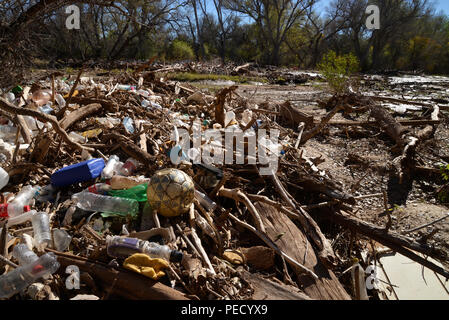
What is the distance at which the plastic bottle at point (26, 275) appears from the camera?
147cm

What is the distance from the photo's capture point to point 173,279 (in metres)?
1.60

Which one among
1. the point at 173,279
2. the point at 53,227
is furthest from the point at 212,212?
the point at 53,227

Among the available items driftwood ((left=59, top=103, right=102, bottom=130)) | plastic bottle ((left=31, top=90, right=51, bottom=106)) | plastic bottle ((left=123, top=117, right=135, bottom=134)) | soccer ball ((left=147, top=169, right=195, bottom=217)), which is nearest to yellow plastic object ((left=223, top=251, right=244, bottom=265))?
soccer ball ((left=147, top=169, right=195, bottom=217))

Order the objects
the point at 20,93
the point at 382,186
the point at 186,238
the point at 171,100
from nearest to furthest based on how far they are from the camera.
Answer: the point at 186,238, the point at 382,186, the point at 20,93, the point at 171,100

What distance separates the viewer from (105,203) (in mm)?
2117

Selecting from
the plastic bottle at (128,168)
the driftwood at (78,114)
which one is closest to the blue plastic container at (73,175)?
the plastic bottle at (128,168)

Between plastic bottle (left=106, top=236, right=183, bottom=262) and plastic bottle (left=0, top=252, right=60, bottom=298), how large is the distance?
29 cm

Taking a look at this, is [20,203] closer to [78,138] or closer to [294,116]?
[78,138]

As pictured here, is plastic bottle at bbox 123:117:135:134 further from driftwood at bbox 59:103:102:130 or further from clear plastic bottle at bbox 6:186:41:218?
clear plastic bottle at bbox 6:186:41:218

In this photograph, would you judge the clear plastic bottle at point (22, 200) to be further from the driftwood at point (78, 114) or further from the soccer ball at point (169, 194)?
the driftwood at point (78, 114)

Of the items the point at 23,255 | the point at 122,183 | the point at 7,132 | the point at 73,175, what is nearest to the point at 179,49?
the point at 7,132

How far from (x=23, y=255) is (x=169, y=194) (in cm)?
86

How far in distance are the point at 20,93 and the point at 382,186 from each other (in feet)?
16.7
